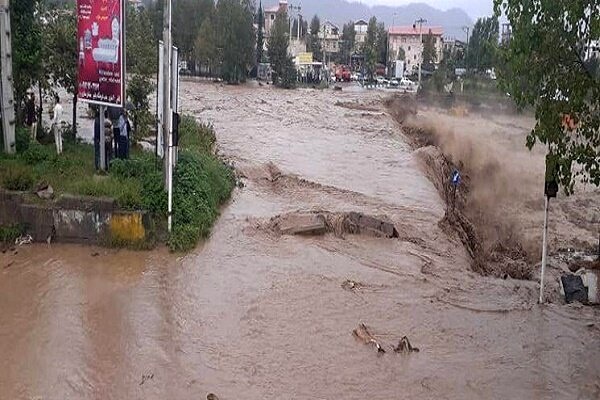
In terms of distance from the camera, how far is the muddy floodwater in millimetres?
8422

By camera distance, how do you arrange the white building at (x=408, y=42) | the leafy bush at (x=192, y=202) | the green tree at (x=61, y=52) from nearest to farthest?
the leafy bush at (x=192, y=202)
the green tree at (x=61, y=52)
the white building at (x=408, y=42)

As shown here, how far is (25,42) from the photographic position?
50.7 feet

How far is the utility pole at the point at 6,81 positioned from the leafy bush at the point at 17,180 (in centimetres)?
173

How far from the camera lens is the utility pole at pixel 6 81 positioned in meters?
14.3

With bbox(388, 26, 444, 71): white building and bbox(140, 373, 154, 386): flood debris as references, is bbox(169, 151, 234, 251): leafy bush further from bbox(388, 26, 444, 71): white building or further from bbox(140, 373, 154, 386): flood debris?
bbox(388, 26, 444, 71): white building

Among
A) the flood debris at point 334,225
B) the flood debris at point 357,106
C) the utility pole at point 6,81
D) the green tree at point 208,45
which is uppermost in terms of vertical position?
the green tree at point 208,45

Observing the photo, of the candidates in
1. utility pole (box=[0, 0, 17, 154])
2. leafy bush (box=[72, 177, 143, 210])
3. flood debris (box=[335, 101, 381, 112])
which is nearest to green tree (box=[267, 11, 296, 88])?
flood debris (box=[335, 101, 381, 112])

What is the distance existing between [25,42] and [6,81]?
4.40ft

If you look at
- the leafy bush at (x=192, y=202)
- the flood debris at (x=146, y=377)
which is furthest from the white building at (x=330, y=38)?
the flood debris at (x=146, y=377)

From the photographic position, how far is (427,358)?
9.31 meters

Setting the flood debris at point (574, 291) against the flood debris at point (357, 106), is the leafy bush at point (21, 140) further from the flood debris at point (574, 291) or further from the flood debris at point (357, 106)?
the flood debris at point (357, 106)

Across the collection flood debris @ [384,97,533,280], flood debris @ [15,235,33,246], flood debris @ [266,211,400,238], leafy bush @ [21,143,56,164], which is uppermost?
leafy bush @ [21,143,56,164]

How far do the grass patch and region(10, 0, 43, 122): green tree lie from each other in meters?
1.64

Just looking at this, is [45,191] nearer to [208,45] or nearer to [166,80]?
[166,80]
